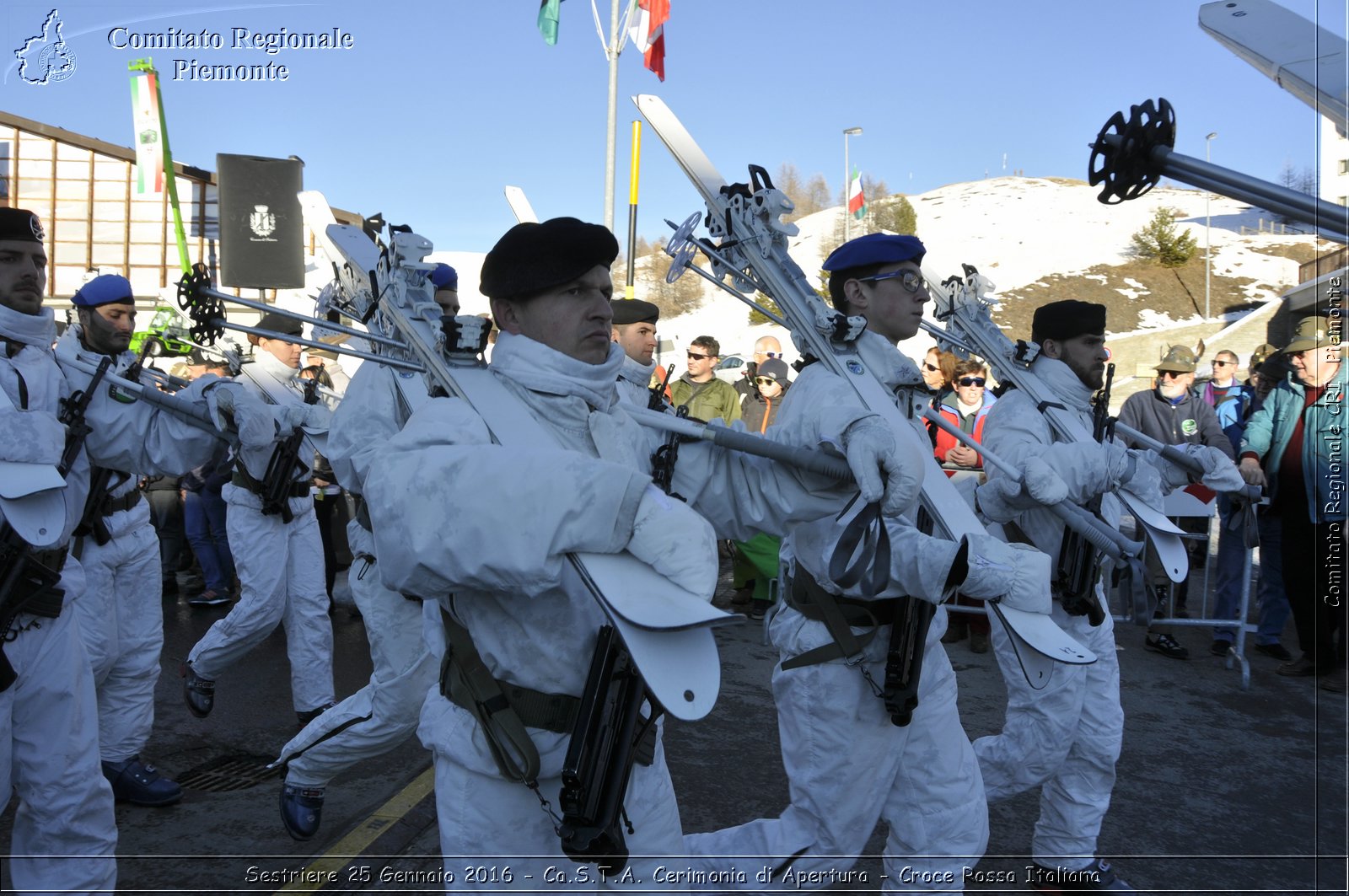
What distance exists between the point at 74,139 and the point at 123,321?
22.4 m

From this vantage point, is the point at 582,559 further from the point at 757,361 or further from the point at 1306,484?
the point at 757,361

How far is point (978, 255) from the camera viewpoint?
5266 cm

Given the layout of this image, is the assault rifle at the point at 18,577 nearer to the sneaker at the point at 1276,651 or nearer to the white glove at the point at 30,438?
the white glove at the point at 30,438

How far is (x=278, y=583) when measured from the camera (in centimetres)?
570

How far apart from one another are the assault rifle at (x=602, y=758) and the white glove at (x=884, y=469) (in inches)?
28.2

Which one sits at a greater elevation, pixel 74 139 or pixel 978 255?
pixel 978 255

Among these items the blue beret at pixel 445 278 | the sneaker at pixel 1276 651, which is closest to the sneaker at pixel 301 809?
the blue beret at pixel 445 278

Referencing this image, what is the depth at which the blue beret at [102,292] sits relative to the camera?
189 inches

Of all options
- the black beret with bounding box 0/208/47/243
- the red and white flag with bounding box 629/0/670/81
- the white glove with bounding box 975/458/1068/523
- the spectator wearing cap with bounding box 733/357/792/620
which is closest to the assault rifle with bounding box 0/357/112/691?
the black beret with bounding box 0/208/47/243

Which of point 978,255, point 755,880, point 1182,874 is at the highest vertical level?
point 978,255

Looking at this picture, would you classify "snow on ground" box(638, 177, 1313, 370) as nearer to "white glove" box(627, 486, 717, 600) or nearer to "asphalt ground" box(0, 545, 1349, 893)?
"asphalt ground" box(0, 545, 1349, 893)

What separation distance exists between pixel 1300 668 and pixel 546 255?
716 cm

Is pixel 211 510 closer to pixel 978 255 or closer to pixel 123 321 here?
pixel 123 321

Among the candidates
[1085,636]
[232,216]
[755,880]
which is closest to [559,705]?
[755,880]
